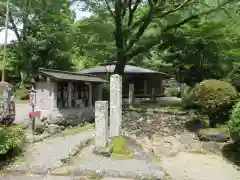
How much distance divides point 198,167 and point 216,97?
13.8ft

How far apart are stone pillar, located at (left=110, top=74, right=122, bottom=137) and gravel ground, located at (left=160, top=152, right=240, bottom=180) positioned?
2.46 metres

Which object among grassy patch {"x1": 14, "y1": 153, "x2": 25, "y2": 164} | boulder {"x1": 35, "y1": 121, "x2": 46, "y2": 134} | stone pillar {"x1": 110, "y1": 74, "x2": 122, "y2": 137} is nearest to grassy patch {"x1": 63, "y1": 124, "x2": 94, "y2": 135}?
boulder {"x1": 35, "y1": 121, "x2": 46, "y2": 134}

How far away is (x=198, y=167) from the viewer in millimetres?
10648

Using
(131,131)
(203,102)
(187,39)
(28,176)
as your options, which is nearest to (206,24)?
(187,39)

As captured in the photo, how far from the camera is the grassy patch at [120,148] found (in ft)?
35.3

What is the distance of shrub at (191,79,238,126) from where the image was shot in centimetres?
1354

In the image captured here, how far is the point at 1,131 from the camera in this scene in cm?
960

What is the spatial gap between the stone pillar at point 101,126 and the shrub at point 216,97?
215 inches

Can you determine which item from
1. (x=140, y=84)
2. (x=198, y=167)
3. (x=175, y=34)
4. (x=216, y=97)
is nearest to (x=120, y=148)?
(x=198, y=167)

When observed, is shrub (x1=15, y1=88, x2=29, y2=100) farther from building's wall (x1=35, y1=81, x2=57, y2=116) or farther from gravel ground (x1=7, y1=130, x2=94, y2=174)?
gravel ground (x1=7, y1=130, x2=94, y2=174)

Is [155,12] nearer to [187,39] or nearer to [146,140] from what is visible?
[187,39]

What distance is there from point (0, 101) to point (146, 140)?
6.98 meters

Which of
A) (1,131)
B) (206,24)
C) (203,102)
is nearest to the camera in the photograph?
(1,131)

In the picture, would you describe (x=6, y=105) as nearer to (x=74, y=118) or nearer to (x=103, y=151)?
(x=103, y=151)
